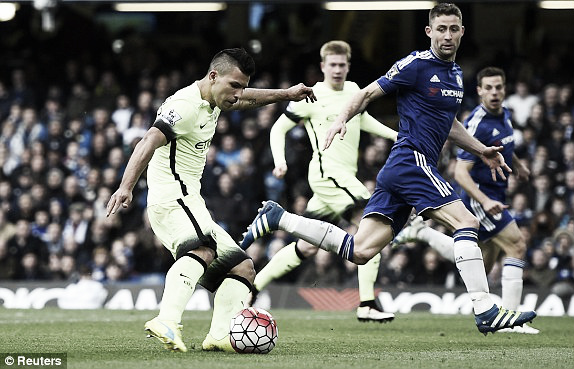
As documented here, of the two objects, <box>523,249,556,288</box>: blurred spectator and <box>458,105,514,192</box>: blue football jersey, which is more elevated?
<box>458,105,514,192</box>: blue football jersey

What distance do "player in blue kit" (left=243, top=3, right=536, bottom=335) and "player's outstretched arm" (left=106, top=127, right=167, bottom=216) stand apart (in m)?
1.63

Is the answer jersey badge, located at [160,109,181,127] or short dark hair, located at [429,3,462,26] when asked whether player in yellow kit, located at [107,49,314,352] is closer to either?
jersey badge, located at [160,109,181,127]

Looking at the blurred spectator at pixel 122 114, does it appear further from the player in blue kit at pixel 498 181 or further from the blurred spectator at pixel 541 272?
the player in blue kit at pixel 498 181

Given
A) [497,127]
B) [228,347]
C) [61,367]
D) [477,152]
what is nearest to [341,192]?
[497,127]

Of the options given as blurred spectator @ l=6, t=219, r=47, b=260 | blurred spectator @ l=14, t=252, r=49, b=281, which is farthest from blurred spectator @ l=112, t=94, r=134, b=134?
blurred spectator @ l=14, t=252, r=49, b=281

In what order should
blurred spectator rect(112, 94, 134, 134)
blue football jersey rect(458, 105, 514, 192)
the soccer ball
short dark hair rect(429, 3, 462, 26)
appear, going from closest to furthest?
the soccer ball < short dark hair rect(429, 3, 462, 26) < blue football jersey rect(458, 105, 514, 192) < blurred spectator rect(112, 94, 134, 134)

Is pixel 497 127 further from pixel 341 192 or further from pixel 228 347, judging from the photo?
pixel 228 347

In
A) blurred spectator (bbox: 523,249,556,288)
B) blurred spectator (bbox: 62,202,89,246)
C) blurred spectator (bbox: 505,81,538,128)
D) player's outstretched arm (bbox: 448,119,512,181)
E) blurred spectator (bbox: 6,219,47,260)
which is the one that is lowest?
blurred spectator (bbox: 523,249,556,288)

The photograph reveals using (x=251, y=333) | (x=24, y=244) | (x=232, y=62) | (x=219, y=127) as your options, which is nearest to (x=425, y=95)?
(x=232, y=62)

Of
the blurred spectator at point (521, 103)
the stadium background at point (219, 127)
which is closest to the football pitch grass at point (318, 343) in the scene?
the stadium background at point (219, 127)

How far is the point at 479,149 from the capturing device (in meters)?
9.41

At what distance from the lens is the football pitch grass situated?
Answer: 7.54m

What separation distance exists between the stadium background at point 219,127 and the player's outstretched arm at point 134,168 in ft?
27.2

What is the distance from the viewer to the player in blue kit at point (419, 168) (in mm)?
8823
